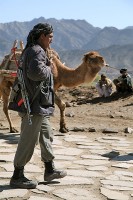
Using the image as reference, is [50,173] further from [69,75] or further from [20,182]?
[69,75]

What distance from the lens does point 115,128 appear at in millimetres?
10930

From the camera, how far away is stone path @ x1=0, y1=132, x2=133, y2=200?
16.8 feet

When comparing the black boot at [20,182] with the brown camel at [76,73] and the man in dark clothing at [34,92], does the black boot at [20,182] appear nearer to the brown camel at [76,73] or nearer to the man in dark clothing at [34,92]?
the man in dark clothing at [34,92]

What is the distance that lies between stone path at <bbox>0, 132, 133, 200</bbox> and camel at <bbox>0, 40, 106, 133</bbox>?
2.83 feet

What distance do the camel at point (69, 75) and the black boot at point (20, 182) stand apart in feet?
15.0

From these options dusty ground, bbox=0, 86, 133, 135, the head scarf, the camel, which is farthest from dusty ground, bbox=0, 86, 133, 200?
the head scarf

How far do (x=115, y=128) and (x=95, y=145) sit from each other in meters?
2.51

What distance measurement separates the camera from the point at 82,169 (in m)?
6.40

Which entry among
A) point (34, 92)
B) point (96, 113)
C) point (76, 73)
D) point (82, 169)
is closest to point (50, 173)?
point (82, 169)

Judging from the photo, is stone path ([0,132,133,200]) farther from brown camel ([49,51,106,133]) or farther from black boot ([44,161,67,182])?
brown camel ([49,51,106,133])

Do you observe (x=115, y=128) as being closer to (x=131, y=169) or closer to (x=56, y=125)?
(x=56, y=125)

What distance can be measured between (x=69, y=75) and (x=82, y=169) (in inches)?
165

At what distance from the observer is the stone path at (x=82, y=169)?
512 centimetres

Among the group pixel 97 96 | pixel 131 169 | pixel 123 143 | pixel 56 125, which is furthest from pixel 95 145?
pixel 97 96
